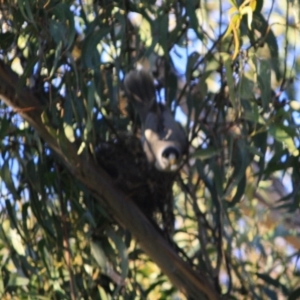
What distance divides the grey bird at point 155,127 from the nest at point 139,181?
0.05 m

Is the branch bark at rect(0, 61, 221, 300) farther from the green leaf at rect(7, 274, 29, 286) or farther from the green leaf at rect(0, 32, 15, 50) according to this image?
the green leaf at rect(7, 274, 29, 286)

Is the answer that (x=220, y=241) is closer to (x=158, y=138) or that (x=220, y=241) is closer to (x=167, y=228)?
(x=167, y=228)

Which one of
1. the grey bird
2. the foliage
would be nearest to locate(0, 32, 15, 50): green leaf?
the foliage

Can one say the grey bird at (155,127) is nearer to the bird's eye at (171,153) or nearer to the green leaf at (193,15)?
the bird's eye at (171,153)

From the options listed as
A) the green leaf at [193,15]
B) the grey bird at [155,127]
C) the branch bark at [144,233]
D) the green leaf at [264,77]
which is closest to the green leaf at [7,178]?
the branch bark at [144,233]

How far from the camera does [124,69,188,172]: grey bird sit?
7.81 feet

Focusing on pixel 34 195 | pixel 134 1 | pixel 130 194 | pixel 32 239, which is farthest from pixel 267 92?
pixel 32 239

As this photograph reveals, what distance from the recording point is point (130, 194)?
2.07 metres

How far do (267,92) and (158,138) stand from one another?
1.08 metres

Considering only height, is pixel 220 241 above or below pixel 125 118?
below

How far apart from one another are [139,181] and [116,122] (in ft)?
0.65

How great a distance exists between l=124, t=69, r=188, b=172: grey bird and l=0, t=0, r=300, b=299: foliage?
1.9 inches

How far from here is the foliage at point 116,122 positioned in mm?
1664

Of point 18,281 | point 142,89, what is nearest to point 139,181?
point 142,89
